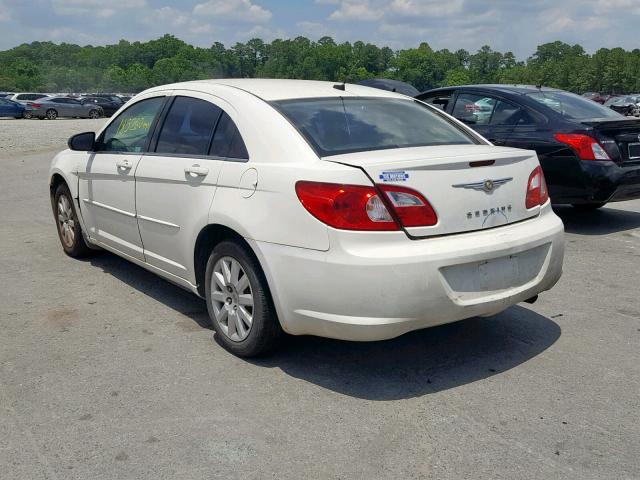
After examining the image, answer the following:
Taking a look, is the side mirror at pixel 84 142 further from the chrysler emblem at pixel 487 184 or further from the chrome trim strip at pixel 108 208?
the chrysler emblem at pixel 487 184

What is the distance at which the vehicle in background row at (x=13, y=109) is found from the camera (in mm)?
41156

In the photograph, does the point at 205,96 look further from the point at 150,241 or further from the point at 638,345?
the point at 638,345

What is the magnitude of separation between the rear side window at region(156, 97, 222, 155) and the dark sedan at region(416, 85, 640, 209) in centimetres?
425

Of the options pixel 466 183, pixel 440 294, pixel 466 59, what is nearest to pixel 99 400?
pixel 440 294

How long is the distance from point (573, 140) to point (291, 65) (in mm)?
109306

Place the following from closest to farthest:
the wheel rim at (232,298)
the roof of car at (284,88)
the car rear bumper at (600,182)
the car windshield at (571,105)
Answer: the wheel rim at (232,298), the roof of car at (284,88), the car rear bumper at (600,182), the car windshield at (571,105)

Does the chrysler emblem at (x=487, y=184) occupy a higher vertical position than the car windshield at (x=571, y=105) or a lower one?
lower

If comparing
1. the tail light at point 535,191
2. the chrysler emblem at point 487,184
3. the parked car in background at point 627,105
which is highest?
Answer: the chrysler emblem at point 487,184

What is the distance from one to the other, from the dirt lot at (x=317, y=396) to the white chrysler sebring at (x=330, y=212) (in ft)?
1.15

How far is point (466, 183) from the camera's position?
3.65 m

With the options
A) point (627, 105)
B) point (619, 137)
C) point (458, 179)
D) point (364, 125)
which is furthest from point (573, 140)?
point (627, 105)

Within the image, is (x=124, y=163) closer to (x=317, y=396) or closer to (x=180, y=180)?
(x=180, y=180)

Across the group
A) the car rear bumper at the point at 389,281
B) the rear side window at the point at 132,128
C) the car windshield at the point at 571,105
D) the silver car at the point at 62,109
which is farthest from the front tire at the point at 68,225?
the silver car at the point at 62,109

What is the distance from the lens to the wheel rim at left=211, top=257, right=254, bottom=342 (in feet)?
12.9
